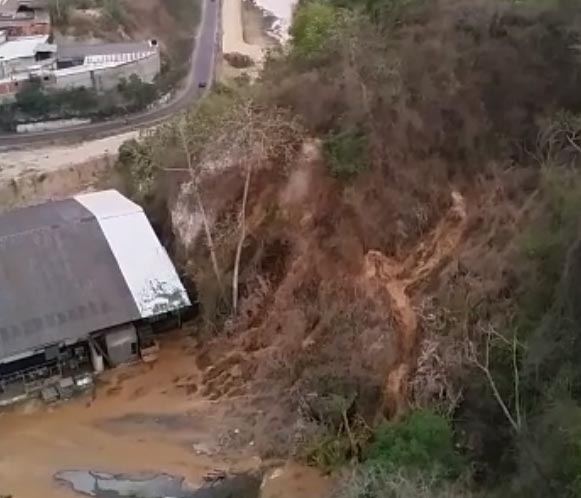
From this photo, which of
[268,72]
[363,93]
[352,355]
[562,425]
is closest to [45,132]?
[268,72]

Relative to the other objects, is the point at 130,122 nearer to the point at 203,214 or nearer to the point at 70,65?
the point at 70,65

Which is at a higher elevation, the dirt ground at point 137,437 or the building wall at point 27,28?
the building wall at point 27,28

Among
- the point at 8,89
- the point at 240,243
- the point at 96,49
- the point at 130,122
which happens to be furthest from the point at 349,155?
the point at 96,49

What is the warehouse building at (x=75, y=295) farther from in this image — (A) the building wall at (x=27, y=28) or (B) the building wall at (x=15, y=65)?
(A) the building wall at (x=27, y=28)

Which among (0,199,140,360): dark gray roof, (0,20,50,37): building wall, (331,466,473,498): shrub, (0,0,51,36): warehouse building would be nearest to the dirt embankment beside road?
(0,20,50,37): building wall

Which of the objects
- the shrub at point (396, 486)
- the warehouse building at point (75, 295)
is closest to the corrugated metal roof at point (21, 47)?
the warehouse building at point (75, 295)
